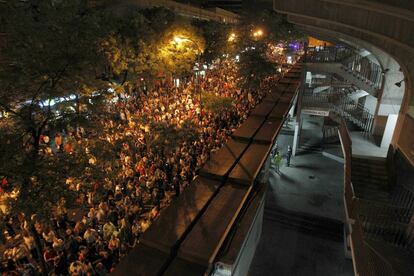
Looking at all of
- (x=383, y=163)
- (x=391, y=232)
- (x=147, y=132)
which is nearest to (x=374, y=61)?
(x=383, y=163)

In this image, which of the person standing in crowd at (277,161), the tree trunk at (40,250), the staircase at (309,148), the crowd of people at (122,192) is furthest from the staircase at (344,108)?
the tree trunk at (40,250)

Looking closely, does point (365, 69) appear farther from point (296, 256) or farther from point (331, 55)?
point (296, 256)

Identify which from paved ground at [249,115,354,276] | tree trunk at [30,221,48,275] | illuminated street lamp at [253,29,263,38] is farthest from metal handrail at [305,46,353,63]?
tree trunk at [30,221,48,275]

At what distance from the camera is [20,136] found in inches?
263

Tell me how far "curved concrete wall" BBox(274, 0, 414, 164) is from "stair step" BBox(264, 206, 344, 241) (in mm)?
5208

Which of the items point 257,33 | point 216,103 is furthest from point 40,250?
point 257,33

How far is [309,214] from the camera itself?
16.2 metres

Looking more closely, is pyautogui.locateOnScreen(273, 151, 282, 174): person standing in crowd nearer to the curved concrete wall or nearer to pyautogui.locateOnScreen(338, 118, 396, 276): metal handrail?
the curved concrete wall

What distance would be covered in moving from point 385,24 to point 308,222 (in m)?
10.6

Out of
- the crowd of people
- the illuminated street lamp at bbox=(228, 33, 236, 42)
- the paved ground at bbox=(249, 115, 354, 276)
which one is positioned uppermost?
the illuminated street lamp at bbox=(228, 33, 236, 42)

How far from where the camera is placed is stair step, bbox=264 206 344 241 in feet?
48.4

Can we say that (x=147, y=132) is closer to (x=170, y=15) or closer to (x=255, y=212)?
(x=255, y=212)

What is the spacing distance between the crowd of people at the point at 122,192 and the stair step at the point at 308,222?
553 cm

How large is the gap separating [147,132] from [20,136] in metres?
7.70
